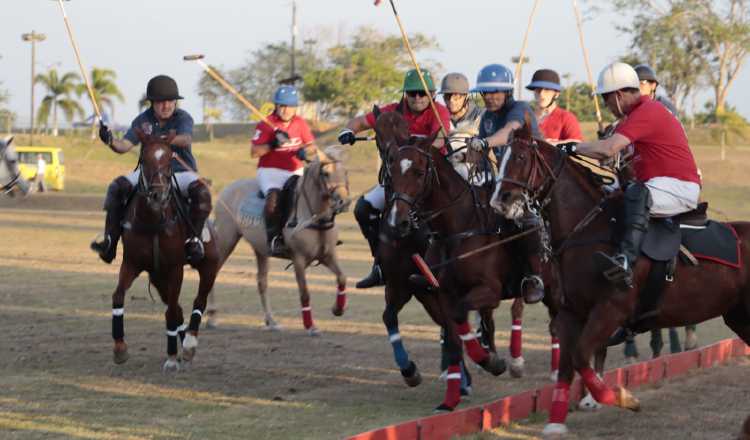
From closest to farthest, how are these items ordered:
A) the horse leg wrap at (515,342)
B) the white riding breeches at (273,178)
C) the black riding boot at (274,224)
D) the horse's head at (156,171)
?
the horse's head at (156,171) → the horse leg wrap at (515,342) → the black riding boot at (274,224) → the white riding breeches at (273,178)

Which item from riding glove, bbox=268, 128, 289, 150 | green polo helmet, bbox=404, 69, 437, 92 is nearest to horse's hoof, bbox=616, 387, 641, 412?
green polo helmet, bbox=404, 69, 437, 92

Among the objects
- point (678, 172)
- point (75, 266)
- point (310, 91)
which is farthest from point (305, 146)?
point (310, 91)

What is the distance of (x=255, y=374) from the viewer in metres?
12.0

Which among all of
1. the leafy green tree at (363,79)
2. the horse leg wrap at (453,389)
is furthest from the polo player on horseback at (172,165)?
the leafy green tree at (363,79)

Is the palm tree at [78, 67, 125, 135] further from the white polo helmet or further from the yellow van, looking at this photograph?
the white polo helmet

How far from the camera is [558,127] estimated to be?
1318 cm

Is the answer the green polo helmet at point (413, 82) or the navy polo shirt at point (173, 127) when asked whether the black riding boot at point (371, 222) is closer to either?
the green polo helmet at point (413, 82)

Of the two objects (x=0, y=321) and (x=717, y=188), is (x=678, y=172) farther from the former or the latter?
(x=717, y=188)

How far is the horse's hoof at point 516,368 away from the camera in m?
12.1

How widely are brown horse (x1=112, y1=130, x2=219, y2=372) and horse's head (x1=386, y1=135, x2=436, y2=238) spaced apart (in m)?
2.95

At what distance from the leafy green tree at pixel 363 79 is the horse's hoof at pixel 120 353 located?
61.6m

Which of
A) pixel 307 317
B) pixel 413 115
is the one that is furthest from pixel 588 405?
pixel 307 317

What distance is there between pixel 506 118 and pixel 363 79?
2611 inches

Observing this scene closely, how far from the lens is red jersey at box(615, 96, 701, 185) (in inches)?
354
